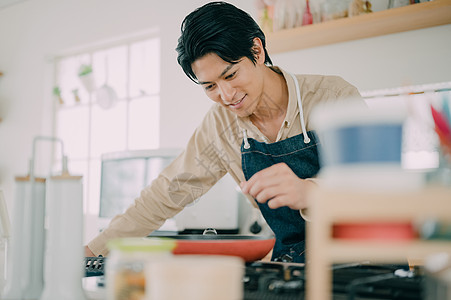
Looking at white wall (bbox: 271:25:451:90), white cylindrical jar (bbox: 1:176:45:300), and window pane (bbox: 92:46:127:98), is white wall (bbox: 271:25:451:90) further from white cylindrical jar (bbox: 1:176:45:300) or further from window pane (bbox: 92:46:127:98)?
white cylindrical jar (bbox: 1:176:45:300)

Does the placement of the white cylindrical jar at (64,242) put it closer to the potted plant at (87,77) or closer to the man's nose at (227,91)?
the man's nose at (227,91)

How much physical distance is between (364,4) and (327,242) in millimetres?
2163

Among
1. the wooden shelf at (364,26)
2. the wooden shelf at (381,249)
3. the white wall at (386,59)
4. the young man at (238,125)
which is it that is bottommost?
the wooden shelf at (381,249)

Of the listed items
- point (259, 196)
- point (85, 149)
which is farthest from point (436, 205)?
point (85, 149)

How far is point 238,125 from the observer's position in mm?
1642

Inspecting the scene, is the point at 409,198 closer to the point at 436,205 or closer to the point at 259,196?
the point at 436,205

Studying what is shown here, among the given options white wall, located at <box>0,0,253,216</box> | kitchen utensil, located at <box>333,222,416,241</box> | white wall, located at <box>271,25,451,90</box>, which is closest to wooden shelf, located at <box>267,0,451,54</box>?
white wall, located at <box>271,25,451,90</box>

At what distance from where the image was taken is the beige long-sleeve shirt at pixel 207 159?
1.47m

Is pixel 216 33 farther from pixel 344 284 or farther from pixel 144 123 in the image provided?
pixel 144 123

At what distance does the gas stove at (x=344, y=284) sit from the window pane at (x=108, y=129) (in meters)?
3.19

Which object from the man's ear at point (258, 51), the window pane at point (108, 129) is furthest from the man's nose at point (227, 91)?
the window pane at point (108, 129)

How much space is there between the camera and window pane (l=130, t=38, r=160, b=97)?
3717 millimetres

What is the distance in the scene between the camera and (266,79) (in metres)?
1.58

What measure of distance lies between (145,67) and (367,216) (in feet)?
11.5
